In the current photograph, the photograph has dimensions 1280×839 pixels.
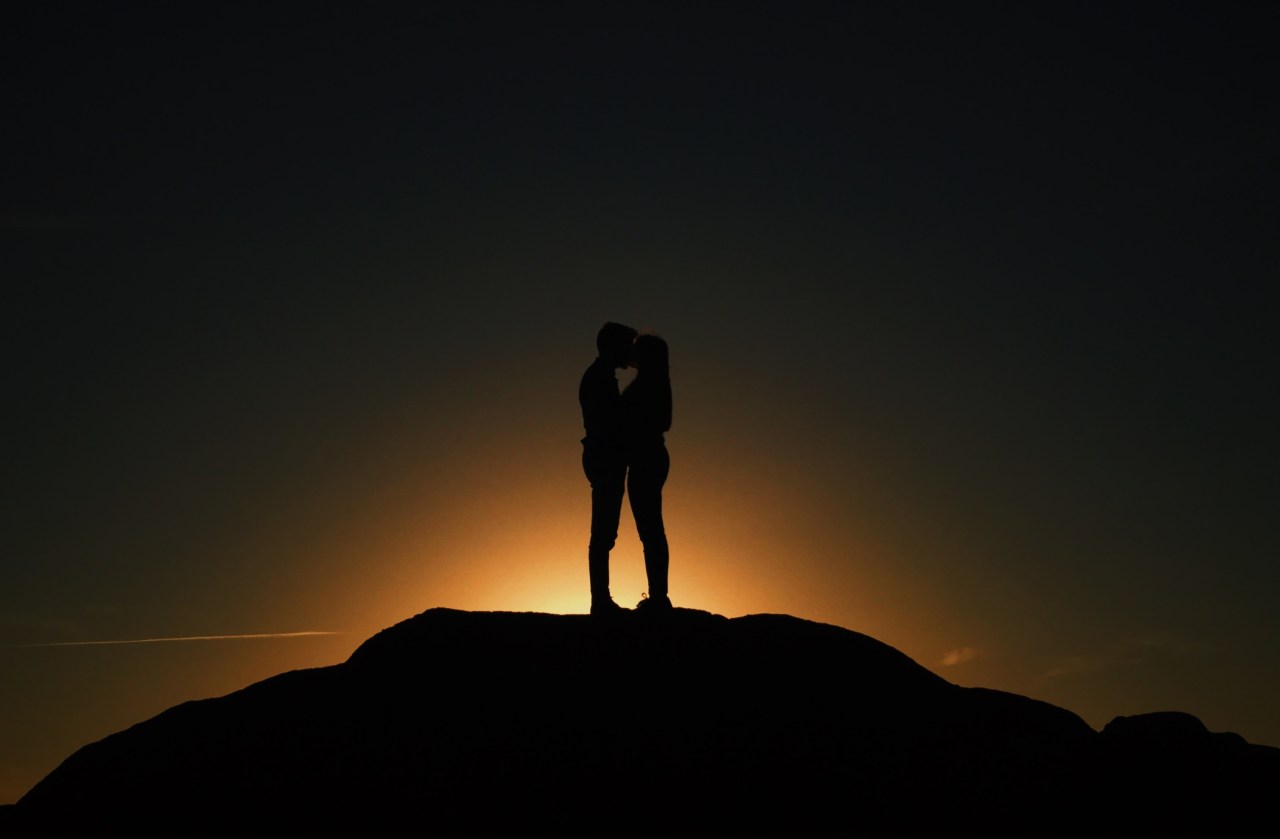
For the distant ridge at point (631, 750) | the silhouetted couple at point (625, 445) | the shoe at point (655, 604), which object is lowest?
the distant ridge at point (631, 750)

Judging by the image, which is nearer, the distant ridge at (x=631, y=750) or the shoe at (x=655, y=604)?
the distant ridge at (x=631, y=750)

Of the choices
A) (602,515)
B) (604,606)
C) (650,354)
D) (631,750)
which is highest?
(650,354)

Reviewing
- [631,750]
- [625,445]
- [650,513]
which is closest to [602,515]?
[650,513]

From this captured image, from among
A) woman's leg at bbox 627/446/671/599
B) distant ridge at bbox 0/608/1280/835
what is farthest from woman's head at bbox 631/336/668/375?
distant ridge at bbox 0/608/1280/835

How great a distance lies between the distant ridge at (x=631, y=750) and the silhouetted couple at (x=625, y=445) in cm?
128

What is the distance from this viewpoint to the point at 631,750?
538 inches

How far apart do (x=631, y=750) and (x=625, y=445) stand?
4.65m

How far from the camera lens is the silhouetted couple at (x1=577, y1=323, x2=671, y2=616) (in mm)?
16812

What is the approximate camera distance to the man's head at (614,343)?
16.8m

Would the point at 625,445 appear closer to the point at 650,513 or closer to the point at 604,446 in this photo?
the point at 604,446

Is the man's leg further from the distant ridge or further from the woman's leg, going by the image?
the distant ridge

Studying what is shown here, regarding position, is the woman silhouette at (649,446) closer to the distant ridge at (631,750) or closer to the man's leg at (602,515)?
the man's leg at (602,515)

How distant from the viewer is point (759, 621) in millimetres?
16109

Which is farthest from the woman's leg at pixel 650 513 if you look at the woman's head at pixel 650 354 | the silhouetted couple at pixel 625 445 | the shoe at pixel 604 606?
the woman's head at pixel 650 354
